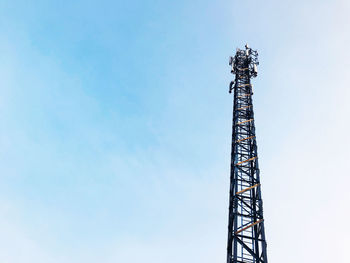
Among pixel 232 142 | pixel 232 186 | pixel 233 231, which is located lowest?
pixel 233 231

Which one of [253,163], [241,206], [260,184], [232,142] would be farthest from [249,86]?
[241,206]

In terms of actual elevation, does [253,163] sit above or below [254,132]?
below

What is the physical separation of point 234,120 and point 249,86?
568 cm

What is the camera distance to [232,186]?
23.2m

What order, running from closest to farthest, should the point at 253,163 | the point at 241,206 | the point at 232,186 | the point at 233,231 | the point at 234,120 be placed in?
the point at 233,231, the point at 241,206, the point at 232,186, the point at 253,163, the point at 234,120

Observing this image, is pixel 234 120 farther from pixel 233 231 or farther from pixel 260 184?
pixel 233 231

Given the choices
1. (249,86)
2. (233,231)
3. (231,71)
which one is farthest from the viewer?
(231,71)

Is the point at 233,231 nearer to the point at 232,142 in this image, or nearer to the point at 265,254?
the point at 265,254

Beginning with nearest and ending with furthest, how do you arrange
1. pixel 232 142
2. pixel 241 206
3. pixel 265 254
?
pixel 265 254, pixel 241 206, pixel 232 142

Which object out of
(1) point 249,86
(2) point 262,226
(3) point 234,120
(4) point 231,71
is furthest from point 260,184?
(4) point 231,71

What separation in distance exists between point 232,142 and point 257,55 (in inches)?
542

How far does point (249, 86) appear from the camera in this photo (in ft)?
106

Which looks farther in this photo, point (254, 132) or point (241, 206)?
point (254, 132)

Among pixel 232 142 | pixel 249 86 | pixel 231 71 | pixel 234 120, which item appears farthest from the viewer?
pixel 231 71
